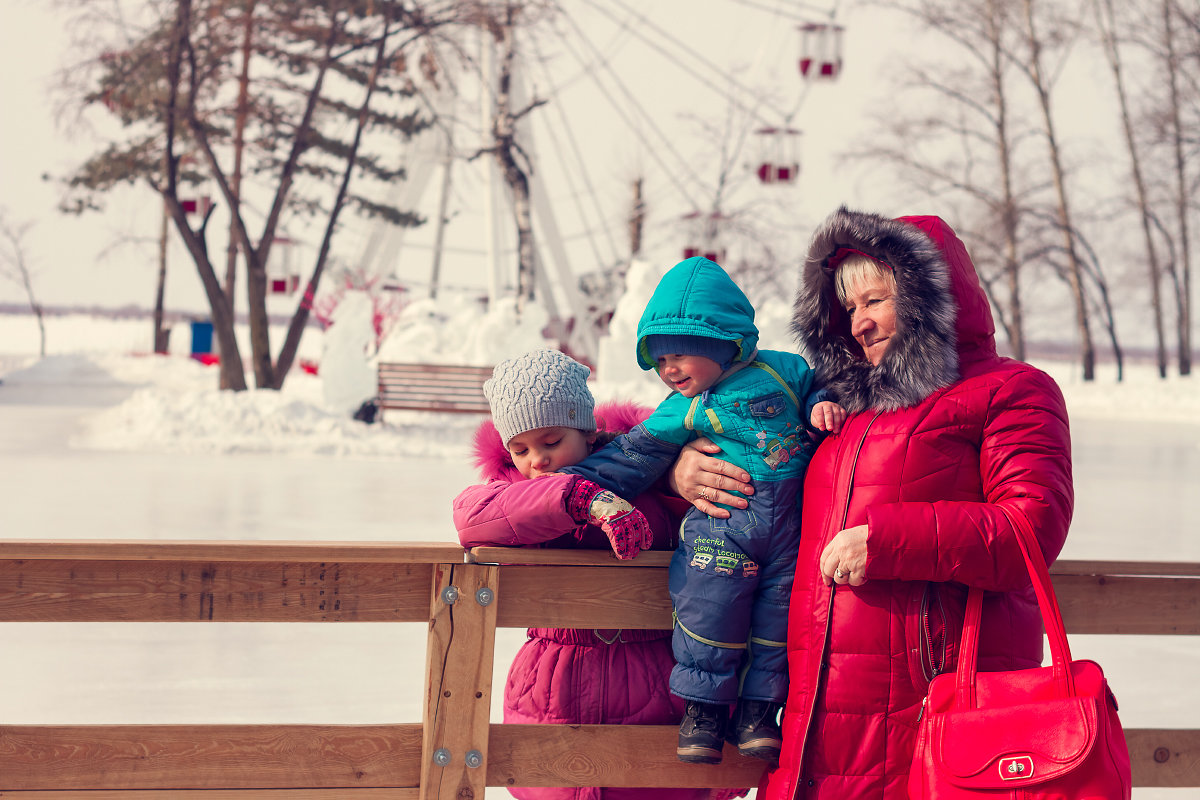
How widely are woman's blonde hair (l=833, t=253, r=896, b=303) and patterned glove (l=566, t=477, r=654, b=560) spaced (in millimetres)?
540

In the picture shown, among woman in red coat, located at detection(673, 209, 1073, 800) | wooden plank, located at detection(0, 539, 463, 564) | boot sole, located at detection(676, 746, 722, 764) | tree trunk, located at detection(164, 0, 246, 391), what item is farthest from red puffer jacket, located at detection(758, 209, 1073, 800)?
tree trunk, located at detection(164, 0, 246, 391)

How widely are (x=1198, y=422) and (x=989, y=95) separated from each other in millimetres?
11843

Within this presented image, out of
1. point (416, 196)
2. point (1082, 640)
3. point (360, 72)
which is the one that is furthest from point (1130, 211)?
point (1082, 640)

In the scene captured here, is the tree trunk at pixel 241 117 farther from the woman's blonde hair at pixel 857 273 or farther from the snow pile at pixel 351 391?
the woman's blonde hair at pixel 857 273

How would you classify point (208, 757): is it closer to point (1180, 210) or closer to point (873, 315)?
point (873, 315)

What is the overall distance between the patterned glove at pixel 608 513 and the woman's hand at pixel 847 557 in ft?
1.07

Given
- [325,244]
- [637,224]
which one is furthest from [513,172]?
[637,224]

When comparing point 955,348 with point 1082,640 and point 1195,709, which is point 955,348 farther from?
point 1082,640

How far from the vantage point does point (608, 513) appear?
1.92 meters

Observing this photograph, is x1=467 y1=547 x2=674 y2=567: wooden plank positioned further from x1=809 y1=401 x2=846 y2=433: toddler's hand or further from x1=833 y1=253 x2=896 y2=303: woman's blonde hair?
x1=833 y1=253 x2=896 y2=303: woman's blonde hair

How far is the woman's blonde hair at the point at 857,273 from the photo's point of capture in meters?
1.97

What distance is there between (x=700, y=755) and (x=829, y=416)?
596 millimetres

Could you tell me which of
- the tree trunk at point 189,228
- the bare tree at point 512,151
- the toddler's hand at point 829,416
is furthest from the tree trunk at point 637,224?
the toddler's hand at point 829,416

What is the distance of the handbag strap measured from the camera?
1674 millimetres
